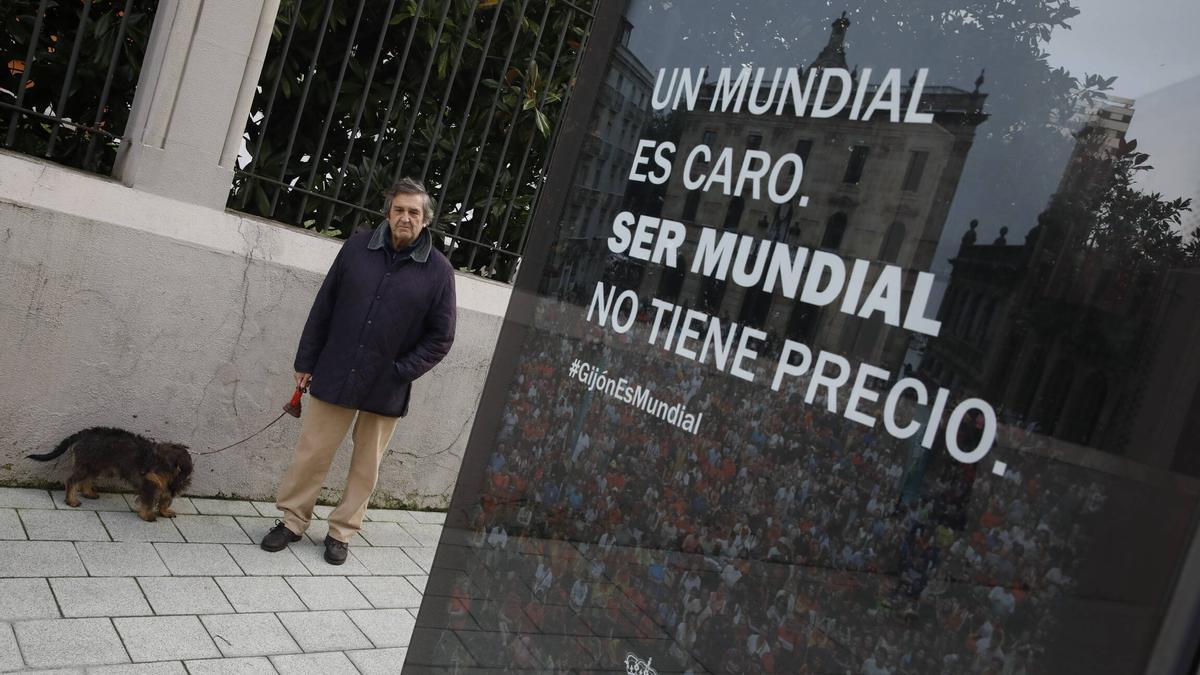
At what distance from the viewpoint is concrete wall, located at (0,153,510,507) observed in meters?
4.32

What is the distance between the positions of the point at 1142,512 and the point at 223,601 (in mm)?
3613

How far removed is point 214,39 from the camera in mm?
4652

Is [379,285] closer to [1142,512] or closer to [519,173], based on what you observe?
[519,173]

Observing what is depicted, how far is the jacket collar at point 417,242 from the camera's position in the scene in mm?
4551

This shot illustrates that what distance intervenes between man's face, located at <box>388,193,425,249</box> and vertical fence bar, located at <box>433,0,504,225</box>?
108 cm

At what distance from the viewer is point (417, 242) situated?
15.2 ft

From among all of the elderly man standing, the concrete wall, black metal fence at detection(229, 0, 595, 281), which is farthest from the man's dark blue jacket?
black metal fence at detection(229, 0, 595, 281)

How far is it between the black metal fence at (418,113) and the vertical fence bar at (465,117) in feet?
0.05

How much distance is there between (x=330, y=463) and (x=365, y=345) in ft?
2.39

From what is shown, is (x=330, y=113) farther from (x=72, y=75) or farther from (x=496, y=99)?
(x=72, y=75)

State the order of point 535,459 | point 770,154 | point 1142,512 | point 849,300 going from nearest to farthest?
1. point 1142,512
2. point 849,300
3. point 770,154
4. point 535,459

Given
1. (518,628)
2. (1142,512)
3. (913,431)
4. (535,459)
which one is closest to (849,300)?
(913,431)

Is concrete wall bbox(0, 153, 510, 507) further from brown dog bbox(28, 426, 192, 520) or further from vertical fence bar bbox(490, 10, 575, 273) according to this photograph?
vertical fence bar bbox(490, 10, 575, 273)

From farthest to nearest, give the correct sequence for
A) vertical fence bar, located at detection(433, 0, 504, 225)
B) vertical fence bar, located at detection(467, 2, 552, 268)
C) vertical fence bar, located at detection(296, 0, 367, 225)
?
vertical fence bar, located at detection(467, 2, 552, 268), vertical fence bar, located at detection(433, 0, 504, 225), vertical fence bar, located at detection(296, 0, 367, 225)
